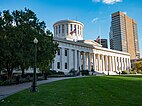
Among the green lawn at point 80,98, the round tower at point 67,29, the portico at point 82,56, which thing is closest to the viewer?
the green lawn at point 80,98

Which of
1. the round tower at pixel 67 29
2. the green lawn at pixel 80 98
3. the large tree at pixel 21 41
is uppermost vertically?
the round tower at pixel 67 29

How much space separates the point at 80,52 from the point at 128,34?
206 ft

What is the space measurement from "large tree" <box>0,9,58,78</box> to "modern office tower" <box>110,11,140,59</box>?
3782 inches

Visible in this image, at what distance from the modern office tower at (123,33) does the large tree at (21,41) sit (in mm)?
96061

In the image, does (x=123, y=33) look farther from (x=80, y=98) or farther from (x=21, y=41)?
(x=80, y=98)

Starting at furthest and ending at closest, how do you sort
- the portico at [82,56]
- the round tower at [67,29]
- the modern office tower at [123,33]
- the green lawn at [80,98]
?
the modern office tower at [123,33]
the round tower at [67,29]
the portico at [82,56]
the green lawn at [80,98]

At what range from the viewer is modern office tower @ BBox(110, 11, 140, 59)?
122812 mm

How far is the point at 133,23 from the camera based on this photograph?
454 ft

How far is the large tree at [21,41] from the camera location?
81.4 ft

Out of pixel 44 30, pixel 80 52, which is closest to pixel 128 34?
pixel 80 52

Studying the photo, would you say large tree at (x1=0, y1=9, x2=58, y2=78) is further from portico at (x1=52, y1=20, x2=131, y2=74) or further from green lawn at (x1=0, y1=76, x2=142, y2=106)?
portico at (x1=52, y1=20, x2=131, y2=74)

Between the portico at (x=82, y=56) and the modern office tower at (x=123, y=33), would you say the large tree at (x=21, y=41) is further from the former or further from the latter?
the modern office tower at (x=123, y=33)

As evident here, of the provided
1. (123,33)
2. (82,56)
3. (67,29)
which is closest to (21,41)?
(82,56)

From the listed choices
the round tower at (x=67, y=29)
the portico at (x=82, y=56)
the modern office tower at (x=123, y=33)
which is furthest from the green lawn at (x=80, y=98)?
the modern office tower at (x=123, y=33)
